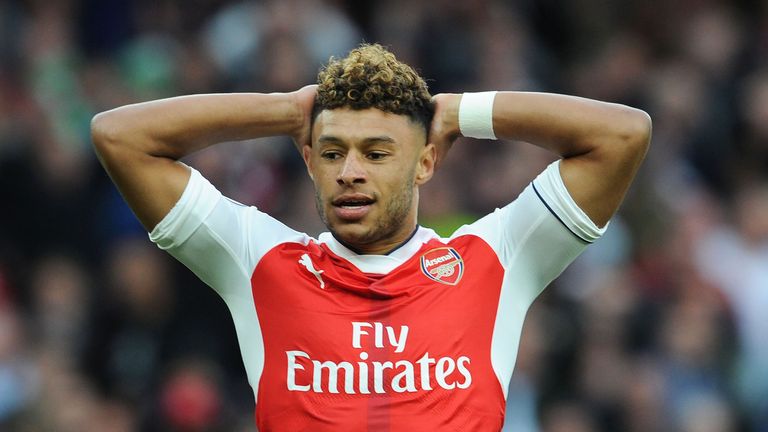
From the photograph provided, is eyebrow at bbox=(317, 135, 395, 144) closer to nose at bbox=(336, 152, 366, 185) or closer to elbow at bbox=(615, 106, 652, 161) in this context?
nose at bbox=(336, 152, 366, 185)

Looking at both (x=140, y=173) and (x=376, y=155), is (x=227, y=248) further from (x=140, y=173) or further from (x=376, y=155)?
(x=376, y=155)

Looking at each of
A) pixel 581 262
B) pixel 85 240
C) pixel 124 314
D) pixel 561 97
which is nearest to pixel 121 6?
pixel 85 240

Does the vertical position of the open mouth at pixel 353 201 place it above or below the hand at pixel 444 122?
below

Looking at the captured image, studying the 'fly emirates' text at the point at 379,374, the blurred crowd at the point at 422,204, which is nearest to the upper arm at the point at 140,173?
the 'fly emirates' text at the point at 379,374

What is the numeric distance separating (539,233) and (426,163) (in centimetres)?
45

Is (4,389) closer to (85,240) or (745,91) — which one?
(85,240)

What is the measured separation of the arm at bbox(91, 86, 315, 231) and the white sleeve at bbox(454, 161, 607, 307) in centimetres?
74

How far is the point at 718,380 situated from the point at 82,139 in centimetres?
458

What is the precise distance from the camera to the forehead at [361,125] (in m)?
4.75

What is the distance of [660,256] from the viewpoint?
9.70 m

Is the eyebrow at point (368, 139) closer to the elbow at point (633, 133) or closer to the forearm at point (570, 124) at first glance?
the forearm at point (570, 124)

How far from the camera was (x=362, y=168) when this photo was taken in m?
4.74

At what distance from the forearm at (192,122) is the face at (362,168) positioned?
5.5 inches

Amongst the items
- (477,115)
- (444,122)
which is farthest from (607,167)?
(444,122)
